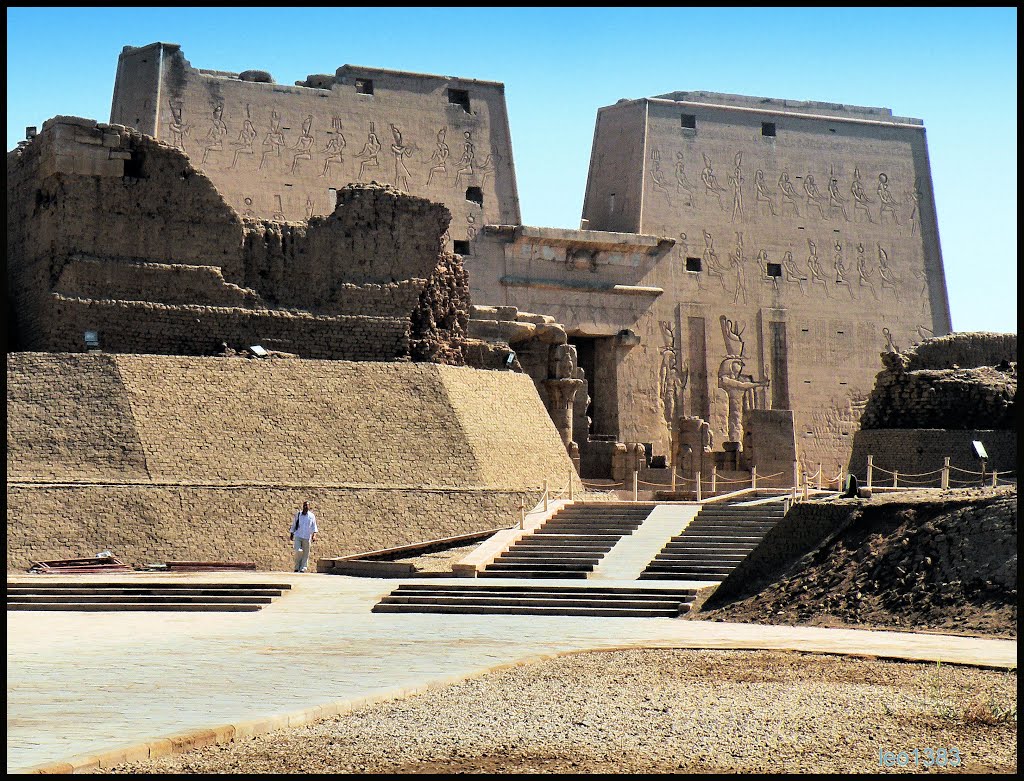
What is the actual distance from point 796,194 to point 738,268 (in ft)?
8.49

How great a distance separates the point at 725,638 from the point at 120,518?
1140cm

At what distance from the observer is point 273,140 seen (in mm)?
31297

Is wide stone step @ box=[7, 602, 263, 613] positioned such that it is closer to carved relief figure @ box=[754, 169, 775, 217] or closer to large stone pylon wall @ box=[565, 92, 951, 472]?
large stone pylon wall @ box=[565, 92, 951, 472]

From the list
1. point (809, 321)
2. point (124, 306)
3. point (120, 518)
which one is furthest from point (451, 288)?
point (809, 321)

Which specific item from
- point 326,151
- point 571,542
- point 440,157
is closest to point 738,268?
point 440,157

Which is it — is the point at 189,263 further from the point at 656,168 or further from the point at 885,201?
Answer: the point at 885,201

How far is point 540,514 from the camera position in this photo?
21.0 meters

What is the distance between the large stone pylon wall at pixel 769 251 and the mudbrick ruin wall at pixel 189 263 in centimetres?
959

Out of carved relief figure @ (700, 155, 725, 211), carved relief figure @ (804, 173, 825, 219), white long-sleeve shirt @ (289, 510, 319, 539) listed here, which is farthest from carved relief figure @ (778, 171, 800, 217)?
white long-sleeve shirt @ (289, 510, 319, 539)

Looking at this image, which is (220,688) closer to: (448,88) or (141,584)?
(141,584)

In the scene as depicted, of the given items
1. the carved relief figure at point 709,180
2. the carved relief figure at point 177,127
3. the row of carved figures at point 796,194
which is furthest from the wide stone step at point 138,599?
the carved relief figure at point 709,180

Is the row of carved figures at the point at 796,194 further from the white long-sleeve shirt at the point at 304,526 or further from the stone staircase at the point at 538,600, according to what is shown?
the stone staircase at the point at 538,600

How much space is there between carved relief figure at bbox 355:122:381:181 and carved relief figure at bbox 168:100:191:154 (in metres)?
3.75

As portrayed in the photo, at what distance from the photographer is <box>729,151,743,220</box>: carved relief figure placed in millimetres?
36656
